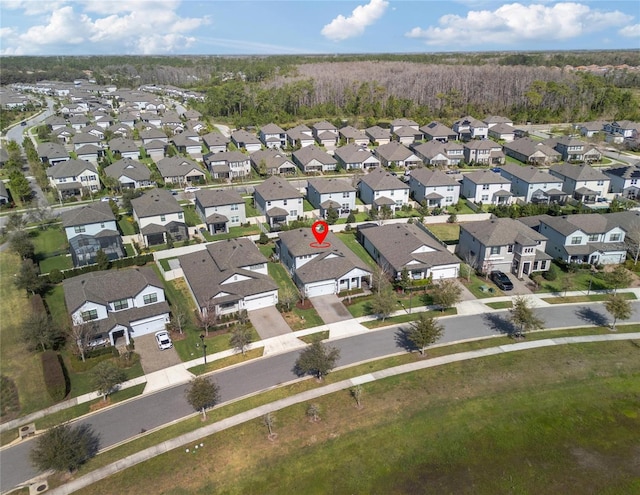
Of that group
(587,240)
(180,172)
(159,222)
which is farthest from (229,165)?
(587,240)

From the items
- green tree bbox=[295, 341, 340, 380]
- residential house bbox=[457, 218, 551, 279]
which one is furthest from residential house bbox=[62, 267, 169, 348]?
residential house bbox=[457, 218, 551, 279]

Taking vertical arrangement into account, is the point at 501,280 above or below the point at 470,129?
below

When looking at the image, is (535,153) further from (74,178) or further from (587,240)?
(74,178)

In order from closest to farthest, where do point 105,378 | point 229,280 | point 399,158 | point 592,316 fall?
point 105,378
point 592,316
point 229,280
point 399,158

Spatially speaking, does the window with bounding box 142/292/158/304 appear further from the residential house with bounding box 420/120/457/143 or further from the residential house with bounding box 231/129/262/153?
the residential house with bounding box 420/120/457/143

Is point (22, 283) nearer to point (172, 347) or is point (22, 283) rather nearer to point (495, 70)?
point (172, 347)

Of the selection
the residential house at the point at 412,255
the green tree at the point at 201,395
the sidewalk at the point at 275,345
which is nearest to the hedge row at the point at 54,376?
the sidewalk at the point at 275,345

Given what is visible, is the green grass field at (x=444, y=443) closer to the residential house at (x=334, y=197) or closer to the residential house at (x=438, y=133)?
the residential house at (x=334, y=197)
